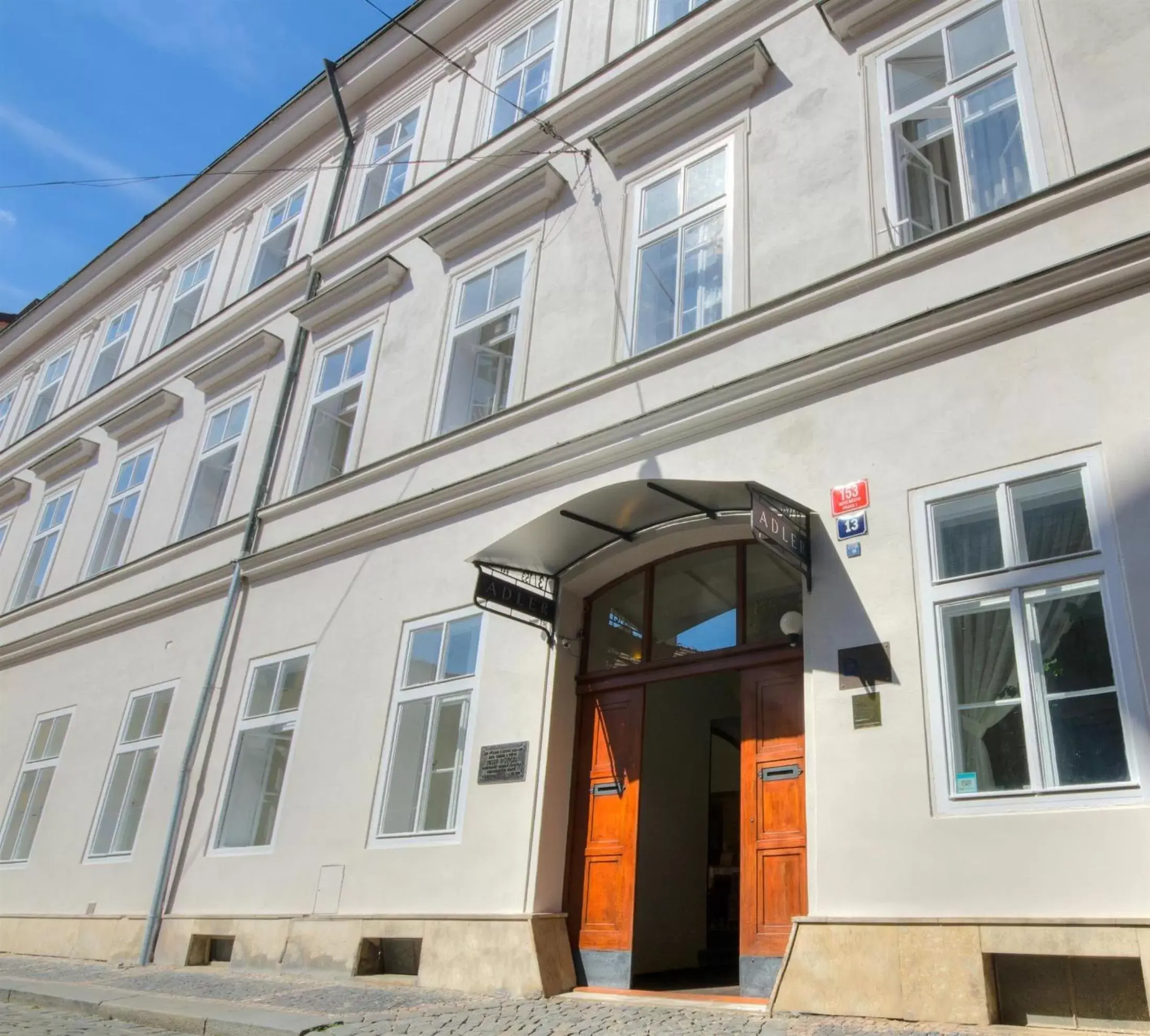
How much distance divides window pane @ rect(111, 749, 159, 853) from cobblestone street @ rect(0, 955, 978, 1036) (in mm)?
2551

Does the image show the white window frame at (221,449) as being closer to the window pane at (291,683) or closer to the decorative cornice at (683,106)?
the window pane at (291,683)

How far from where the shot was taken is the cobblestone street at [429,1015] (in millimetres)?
5316

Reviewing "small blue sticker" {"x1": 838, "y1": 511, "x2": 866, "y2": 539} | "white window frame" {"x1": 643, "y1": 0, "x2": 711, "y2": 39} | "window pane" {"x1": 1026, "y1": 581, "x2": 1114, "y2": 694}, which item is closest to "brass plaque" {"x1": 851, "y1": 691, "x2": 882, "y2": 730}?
"window pane" {"x1": 1026, "y1": 581, "x2": 1114, "y2": 694}

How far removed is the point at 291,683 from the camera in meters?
10.3

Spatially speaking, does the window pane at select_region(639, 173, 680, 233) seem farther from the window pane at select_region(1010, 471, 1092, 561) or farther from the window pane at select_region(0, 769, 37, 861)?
the window pane at select_region(0, 769, 37, 861)

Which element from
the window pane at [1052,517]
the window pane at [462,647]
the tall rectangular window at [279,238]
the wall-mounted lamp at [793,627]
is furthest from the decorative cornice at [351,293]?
the window pane at [1052,517]

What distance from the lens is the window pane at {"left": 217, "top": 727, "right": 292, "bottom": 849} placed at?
32.3 feet

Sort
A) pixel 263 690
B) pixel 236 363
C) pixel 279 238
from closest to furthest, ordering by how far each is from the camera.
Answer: pixel 263 690 < pixel 236 363 < pixel 279 238

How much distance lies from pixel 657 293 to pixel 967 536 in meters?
4.20

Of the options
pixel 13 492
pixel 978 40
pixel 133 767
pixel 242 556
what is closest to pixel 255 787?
pixel 133 767

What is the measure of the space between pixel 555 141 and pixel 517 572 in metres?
5.33

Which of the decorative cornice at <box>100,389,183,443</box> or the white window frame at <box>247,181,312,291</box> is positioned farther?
the decorative cornice at <box>100,389,183,443</box>

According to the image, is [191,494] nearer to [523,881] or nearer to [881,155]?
[523,881]

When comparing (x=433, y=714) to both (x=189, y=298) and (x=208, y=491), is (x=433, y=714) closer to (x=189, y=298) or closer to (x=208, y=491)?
(x=208, y=491)
